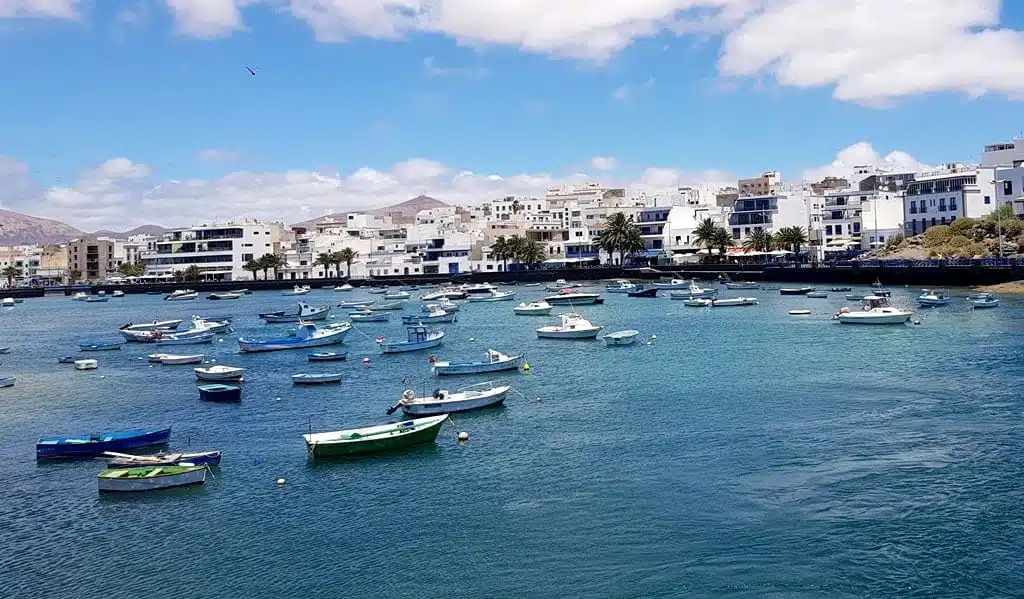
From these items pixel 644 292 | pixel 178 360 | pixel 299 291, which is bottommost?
pixel 178 360

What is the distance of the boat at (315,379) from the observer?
4856cm

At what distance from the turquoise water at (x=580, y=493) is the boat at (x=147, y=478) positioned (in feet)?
1.32

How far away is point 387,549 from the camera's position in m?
23.6

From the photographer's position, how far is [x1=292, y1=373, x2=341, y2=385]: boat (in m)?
48.6

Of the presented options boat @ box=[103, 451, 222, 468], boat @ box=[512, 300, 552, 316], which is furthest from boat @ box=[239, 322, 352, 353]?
boat @ box=[103, 451, 222, 468]

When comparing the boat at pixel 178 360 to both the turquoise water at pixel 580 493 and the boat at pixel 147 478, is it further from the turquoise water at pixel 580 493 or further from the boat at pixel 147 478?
the boat at pixel 147 478

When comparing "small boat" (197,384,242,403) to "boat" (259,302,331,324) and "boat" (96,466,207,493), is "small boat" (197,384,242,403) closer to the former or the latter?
"boat" (96,466,207,493)

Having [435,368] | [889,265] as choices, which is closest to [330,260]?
[889,265]

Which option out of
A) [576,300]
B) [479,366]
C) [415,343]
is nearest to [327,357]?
[415,343]

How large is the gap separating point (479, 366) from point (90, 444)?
69.1 ft

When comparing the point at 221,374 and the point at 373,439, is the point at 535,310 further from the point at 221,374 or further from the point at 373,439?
the point at 373,439

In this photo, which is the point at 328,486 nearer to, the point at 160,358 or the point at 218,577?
the point at 218,577

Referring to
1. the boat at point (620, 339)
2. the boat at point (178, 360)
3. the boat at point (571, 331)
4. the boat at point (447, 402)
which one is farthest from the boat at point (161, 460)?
the boat at point (571, 331)

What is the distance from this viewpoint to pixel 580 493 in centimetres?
2708
